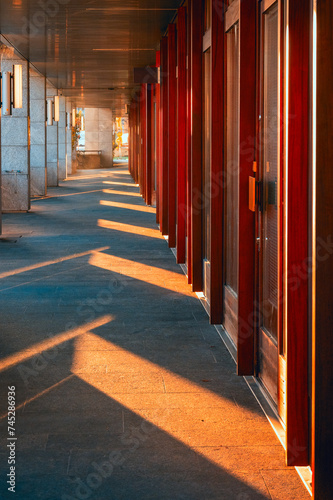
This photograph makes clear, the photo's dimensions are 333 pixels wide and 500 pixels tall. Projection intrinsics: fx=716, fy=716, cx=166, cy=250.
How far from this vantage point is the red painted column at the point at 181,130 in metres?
8.29

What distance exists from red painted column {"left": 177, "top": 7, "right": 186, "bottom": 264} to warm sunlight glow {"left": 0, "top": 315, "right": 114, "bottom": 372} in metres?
2.79

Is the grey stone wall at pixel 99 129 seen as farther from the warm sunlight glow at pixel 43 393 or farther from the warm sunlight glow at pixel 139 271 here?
the warm sunlight glow at pixel 43 393

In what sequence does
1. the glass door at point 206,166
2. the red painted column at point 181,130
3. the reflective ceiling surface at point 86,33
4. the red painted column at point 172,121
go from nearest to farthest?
1. the glass door at point 206,166
2. the red painted column at point 181,130
3. the reflective ceiling surface at point 86,33
4. the red painted column at point 172,121

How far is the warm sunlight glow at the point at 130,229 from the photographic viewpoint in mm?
11125

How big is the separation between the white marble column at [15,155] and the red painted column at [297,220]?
1196cm

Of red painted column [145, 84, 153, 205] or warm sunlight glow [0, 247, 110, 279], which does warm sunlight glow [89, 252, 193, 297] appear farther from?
red painted column [145, 84, 153, 205]

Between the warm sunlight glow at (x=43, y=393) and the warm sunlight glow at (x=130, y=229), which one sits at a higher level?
the warm sunlight glow at (x=130, y=229)

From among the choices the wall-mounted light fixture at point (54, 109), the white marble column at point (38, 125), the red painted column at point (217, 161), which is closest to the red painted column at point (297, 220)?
the red painted column at point (217, 161)

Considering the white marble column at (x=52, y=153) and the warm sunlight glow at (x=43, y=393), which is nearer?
the warm sunlight glow at (x=43, y=393)

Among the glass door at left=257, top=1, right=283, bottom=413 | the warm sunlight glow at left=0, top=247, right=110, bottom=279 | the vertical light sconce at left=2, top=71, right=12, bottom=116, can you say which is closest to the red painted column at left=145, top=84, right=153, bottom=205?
the vertical light sconce at left=2, top=71, right=12, bottom=116

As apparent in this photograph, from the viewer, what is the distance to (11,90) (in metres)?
11.1

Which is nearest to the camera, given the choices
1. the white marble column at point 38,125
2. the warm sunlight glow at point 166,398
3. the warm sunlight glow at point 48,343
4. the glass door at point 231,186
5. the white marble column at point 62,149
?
the warm sunlight glow at point 166,398

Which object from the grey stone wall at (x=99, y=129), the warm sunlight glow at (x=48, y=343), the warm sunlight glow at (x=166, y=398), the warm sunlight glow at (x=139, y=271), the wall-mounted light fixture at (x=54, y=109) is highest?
the grey stone wall at (x=99, y=129)

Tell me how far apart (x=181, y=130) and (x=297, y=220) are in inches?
217
